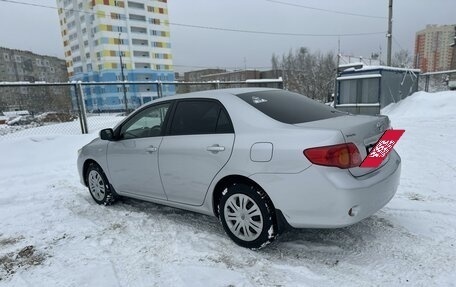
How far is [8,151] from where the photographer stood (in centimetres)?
772

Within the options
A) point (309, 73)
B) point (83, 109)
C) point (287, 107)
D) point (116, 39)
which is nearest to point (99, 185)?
point (287, 107)

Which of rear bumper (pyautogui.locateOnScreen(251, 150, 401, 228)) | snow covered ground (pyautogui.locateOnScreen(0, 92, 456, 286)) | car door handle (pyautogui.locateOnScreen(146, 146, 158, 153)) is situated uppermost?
car door handle (pyautogui.locateOnScreen(146, 146, 158, 153))

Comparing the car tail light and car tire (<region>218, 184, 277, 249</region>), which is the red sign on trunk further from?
car tire (<region>218, 184, 277, 249</region>)

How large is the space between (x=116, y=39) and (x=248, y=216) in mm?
69621

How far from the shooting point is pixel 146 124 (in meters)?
4.14

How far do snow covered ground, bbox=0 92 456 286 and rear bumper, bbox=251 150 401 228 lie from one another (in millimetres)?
444

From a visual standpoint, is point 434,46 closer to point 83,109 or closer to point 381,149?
point 83,109

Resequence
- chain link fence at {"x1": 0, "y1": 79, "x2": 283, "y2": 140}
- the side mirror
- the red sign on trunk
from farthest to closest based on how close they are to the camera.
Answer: chain link fence at {"x1": 0, "y1": 79, "x2": 283, "y2": 140} → the side mirror → the red sign on trunk

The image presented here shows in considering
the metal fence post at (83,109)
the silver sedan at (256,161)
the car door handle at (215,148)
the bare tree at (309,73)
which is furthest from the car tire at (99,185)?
the bare tree at (309,73)

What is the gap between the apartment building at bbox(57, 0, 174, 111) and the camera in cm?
6431

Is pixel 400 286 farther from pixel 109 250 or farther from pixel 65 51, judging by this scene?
pixel 65 51

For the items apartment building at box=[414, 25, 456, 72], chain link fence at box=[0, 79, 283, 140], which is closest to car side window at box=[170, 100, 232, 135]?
chain link fence at box=[0, 79, 283, 140]

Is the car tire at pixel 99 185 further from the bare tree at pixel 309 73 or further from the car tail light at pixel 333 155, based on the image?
the bare tree at pixel 309 73

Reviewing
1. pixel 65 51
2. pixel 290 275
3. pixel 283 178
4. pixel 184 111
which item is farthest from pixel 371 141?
pixel 65 51
